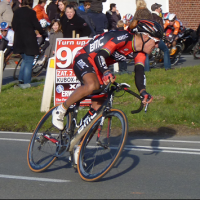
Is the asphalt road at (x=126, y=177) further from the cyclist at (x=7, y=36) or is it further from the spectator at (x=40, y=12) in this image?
Answer: the spectator at (x=40, y=12)

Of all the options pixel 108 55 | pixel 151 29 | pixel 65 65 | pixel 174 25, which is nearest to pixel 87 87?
pixel 108 55

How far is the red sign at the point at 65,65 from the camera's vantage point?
30.9 feet

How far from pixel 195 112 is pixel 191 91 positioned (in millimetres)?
1955

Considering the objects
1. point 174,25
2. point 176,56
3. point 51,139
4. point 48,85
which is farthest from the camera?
point 174,25

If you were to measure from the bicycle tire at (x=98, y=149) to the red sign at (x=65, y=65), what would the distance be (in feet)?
13.5

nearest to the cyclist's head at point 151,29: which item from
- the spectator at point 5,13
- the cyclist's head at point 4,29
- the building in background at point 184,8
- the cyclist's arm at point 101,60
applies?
the cyclist's arm at point 101,60

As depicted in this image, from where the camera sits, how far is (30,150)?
5.88 meters

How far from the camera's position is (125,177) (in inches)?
213

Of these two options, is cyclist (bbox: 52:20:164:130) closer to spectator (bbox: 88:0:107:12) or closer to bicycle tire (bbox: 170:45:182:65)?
spectator (bbox: 88:0:107:12)

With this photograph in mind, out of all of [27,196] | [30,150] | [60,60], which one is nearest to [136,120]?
[60,60]

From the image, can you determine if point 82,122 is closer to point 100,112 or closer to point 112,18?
point 100,112

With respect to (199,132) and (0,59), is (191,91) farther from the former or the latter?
(0,59)

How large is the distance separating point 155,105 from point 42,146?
4.80m

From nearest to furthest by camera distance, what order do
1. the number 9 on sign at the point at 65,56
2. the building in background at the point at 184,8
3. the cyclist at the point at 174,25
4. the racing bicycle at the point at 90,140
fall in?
the racing bicycle at the point at 90,140 → the number 9 on sign at the point at 65,56 → the cyclist at the point at 174,25 → the building in background at the point at 184,8
